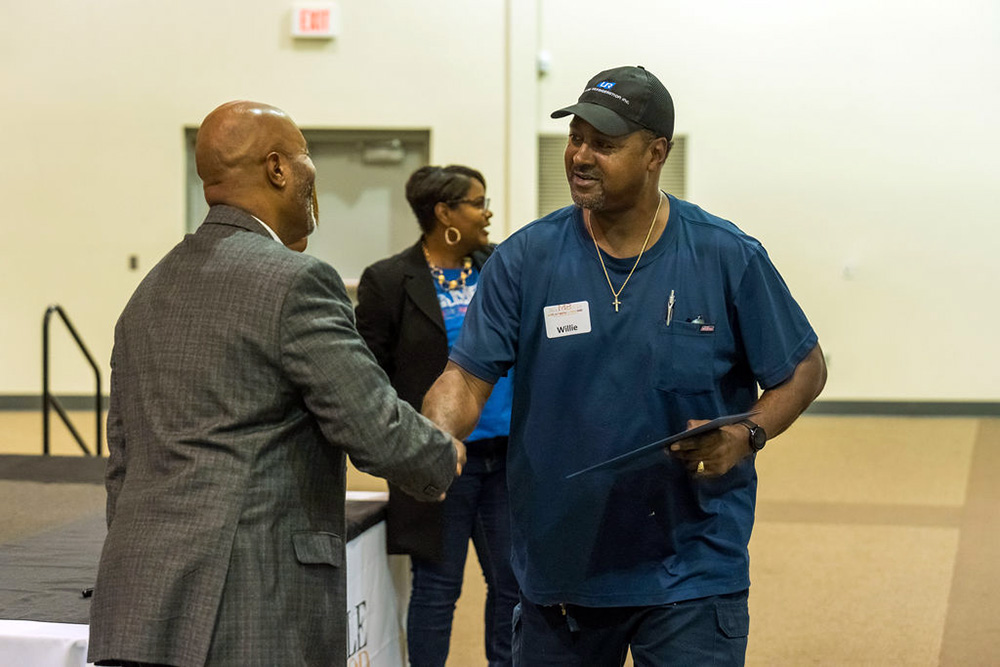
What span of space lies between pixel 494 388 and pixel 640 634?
1.20 m

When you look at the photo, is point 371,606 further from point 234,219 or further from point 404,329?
point 234,219

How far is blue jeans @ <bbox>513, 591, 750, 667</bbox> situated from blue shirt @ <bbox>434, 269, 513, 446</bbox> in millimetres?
1081

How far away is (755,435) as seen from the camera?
2004 millimetres

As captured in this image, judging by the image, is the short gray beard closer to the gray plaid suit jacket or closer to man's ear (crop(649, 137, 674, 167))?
man's ear (crop(649, 137, 674, 167))

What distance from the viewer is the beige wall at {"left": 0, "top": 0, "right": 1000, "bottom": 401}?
9273 mm

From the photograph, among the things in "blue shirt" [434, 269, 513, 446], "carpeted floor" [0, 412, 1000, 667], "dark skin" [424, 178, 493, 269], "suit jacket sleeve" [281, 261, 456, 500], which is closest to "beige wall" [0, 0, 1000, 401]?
"carpeted floor" [0, 412, 1000, 667]

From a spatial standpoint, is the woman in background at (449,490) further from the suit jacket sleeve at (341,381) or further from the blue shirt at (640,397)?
the suit jacket sleeve at (341,381)

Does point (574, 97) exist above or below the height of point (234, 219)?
above

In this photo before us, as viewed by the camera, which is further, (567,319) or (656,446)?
(567,319)

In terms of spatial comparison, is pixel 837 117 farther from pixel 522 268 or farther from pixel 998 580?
pixel 522 268

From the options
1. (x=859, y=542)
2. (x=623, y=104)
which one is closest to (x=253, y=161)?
(x=623, y=104)

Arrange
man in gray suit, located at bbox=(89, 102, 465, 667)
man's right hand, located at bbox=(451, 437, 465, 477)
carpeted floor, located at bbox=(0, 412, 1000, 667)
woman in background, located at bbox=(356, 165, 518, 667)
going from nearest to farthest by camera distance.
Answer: man in gray suit, located at bbox=(89, 102, 465, 667), man's right hand, located at bbox=(451, 437, 465, 477), woman in background, located at bbox=(356, 165, 518, 667), carpeted floor, located at bbox=(0, 412, 1000, 667)

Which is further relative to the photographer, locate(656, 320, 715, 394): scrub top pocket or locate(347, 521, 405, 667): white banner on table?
locate(347, 521, 405, 667): white banner on table

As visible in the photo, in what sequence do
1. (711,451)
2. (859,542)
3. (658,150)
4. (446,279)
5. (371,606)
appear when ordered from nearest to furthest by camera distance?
(711,451) → (658,150) → (371,606) → (446,279) → (859,542)
